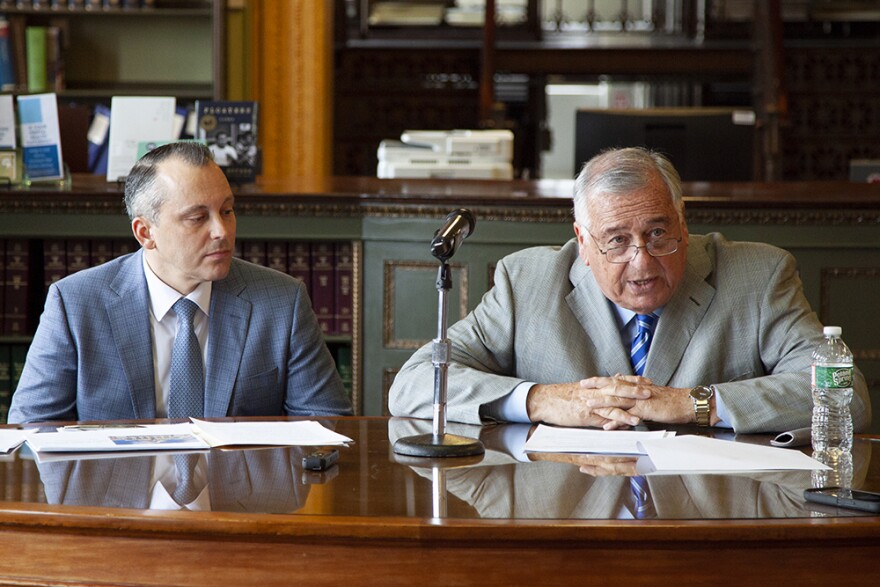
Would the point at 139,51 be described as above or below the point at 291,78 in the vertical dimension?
above

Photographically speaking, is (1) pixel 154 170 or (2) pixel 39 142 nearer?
(1) pixel 154 170

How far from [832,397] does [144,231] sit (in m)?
1.43

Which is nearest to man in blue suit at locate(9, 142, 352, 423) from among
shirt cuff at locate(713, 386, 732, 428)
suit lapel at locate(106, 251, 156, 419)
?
suit lapel at locate(106, 251, 156, 419)

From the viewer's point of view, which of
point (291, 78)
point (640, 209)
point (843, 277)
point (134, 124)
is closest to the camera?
point (640, 209)

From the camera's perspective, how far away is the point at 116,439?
1.88 meters

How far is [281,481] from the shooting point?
164cm

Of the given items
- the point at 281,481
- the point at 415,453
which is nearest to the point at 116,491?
the point at 281,481

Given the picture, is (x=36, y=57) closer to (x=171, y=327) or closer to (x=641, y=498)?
(x=171, y=327)

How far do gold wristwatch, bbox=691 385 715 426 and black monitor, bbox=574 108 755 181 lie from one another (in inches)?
109

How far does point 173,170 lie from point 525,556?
4.35 ft

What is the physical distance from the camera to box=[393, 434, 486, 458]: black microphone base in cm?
183

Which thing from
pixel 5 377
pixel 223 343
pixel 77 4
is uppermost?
pixel 77 4

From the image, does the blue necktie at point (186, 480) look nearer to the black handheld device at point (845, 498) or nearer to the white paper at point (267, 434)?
the white paper at point (267, 434)

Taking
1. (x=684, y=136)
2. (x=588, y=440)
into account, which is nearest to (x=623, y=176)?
(x=588, y=440)
